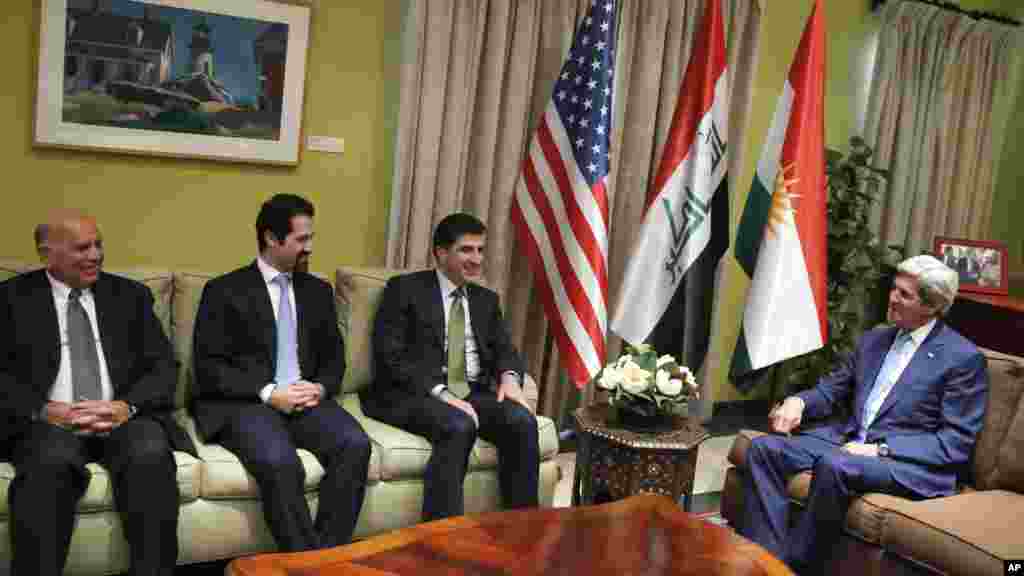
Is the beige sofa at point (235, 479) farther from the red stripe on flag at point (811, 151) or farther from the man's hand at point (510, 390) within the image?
the red stripe on flag at point (811, 151)

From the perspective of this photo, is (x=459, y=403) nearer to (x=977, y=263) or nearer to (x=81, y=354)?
(x=81, y=354)

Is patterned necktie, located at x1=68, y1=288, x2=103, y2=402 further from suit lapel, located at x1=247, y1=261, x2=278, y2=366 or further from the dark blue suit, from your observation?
the dark blue suit

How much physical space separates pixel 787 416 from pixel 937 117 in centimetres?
323

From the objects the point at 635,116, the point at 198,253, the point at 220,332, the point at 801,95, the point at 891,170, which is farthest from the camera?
the point at 891,170

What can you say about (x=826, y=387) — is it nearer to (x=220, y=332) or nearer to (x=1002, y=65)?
(x=220, y=332)

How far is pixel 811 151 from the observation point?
436cm

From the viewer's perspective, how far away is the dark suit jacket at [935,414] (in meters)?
3.40

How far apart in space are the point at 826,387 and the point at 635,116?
5.61ft

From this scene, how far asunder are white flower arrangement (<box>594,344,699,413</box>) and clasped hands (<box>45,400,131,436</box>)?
1.61m

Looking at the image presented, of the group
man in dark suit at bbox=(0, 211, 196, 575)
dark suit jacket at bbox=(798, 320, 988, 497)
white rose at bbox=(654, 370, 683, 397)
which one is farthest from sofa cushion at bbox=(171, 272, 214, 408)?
dark suit jacket at bbox=(798, 320, 988, 497)

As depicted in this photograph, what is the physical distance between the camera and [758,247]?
451 centimetres

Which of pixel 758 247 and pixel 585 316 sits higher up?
pixel 758 247

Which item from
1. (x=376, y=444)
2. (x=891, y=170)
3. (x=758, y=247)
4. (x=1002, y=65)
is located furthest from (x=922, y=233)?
(x=376, y=444)

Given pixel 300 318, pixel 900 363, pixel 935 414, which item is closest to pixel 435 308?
pixel 300 318
